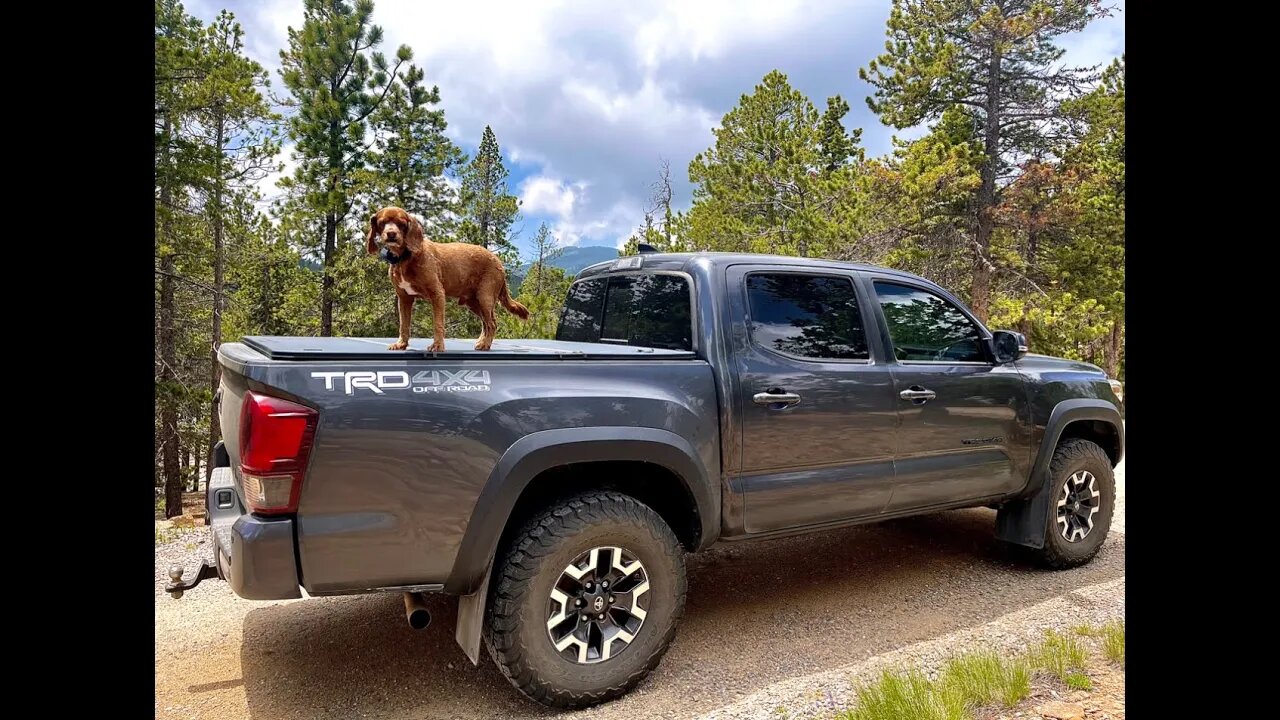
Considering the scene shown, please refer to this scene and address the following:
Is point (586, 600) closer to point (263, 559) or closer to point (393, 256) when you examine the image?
point (263, 559)

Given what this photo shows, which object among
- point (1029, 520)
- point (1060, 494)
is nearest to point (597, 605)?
point (1029, 520)

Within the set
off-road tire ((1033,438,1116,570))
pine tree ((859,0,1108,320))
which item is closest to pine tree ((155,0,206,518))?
off-road tire ((1033,438,1116,570))

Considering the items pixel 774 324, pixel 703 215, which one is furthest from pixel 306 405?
pixel 703 215

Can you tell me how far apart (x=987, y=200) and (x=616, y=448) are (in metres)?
18.8

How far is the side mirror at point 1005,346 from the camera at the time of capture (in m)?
4.38

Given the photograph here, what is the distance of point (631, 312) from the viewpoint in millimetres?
4234

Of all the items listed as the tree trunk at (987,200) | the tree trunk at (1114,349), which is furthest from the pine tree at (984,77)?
the tree trunk at (1114,349)

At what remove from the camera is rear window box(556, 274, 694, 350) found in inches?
148

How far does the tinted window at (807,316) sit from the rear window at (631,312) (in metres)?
0.39

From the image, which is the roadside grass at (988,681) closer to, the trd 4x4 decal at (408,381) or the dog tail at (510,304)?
the trd 4x4 decal at (408,381)

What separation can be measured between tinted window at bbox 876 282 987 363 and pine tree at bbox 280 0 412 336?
1448cm

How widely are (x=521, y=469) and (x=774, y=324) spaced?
1.65 meters

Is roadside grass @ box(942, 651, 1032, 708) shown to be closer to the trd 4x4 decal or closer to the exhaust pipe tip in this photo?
the exhaust pipe tip
